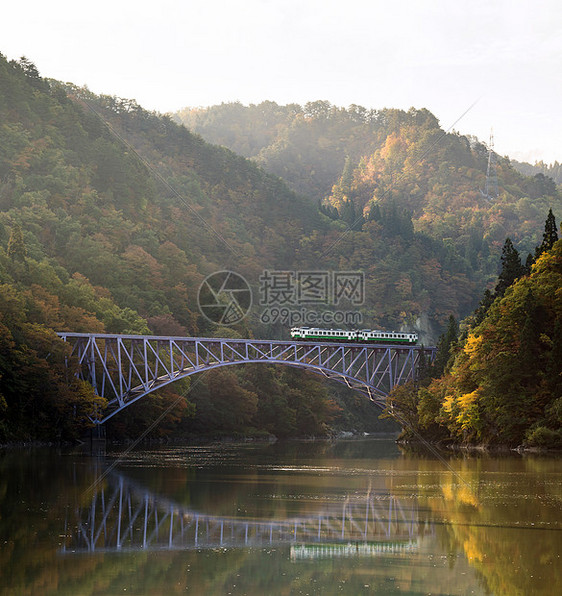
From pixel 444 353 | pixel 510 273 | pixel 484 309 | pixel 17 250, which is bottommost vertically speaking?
pixel 444 353

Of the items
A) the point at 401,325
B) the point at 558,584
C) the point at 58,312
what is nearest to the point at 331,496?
the point at 558,584

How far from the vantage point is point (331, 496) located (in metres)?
29.4

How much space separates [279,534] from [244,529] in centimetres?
100

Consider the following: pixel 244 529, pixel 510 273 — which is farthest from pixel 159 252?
pixel 244 529

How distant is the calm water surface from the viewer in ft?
51.9

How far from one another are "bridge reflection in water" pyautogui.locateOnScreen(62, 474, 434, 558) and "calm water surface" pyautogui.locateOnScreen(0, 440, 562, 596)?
41 mm

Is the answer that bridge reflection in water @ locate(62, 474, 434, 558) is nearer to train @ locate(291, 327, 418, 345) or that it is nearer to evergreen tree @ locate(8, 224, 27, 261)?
evergreen tree @ locate(8, 224, 27, 261)

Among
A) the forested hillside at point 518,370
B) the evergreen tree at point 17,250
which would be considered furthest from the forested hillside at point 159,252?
the forested hillside at point 518,370

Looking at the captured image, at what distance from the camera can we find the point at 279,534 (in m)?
20.8

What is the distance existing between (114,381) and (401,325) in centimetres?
8134

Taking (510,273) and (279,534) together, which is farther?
(510,273)

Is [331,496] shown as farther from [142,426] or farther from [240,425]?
[240,425]

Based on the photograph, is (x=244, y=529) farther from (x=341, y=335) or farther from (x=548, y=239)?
(x=341, y=335)

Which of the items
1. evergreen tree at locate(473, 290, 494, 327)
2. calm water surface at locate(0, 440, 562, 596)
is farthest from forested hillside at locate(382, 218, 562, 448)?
calm water surface at locate(0, 440, 562, 596)
